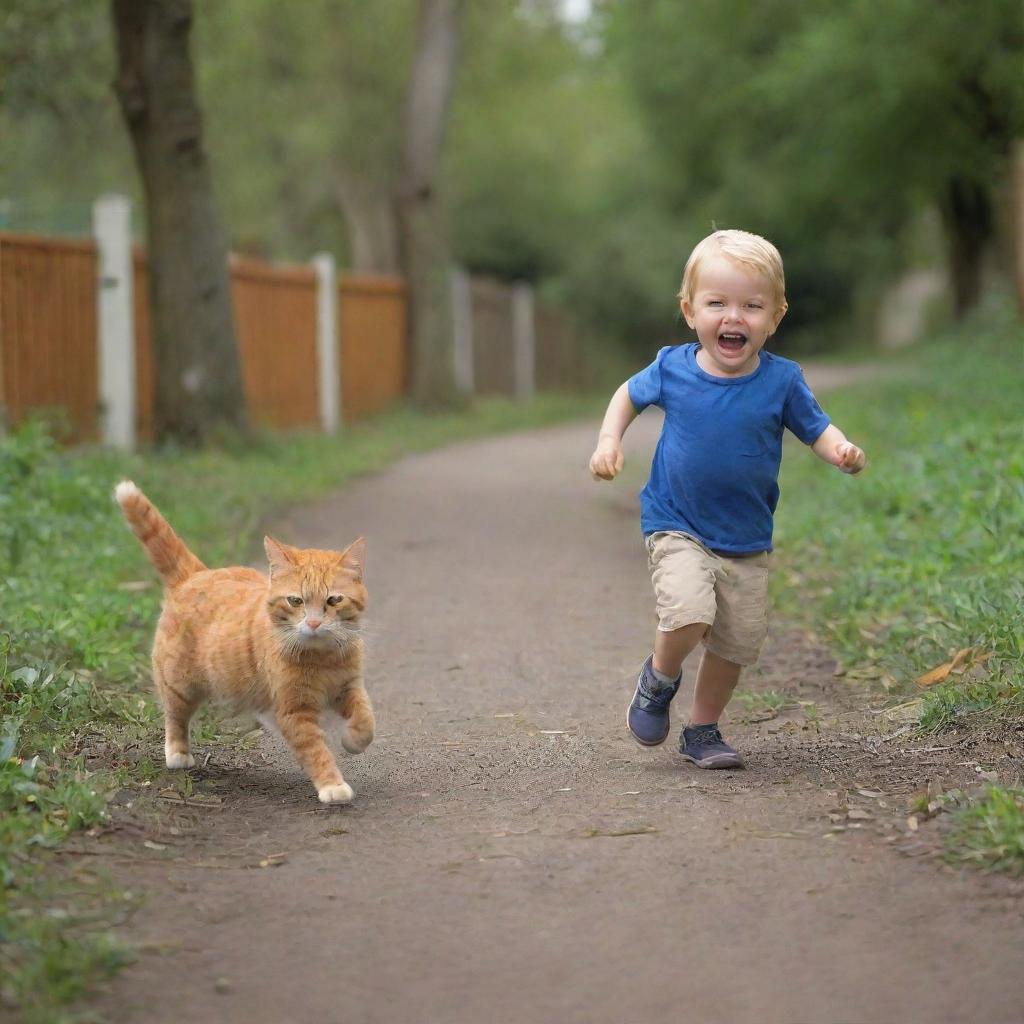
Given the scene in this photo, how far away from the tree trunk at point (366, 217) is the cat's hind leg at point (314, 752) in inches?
961

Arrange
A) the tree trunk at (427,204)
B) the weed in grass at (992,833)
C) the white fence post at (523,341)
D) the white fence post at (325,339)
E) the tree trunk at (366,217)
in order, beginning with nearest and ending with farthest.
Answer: the weed in grass at (992,833), the white fence post at (325,339), the tree trunk at (427,204), the white fence post at (523,341), the tree trunk at (366,217)

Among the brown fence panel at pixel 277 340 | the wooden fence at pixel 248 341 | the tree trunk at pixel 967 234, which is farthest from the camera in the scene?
the tree trunk at pixel 967 234

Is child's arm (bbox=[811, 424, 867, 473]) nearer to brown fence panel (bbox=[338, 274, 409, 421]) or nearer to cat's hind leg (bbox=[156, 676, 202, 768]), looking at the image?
cat's hind leg (bbox=[156, 676, 202, 768])

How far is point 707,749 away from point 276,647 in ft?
4.62

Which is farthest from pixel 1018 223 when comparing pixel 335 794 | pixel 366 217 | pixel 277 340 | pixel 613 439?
pixel 366 217

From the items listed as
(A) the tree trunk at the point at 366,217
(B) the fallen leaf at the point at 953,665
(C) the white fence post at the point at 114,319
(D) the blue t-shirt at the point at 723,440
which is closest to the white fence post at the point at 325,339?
(C) the white fence post at the point at 114,319

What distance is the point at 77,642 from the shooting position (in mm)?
6027

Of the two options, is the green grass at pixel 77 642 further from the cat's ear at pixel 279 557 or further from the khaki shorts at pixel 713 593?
the khaki shorts at pixel 713 593

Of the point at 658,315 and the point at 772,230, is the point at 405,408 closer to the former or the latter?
the point at 658,315

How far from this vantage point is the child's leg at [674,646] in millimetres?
4750

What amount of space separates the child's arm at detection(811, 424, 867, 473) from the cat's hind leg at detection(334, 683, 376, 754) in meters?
1.54

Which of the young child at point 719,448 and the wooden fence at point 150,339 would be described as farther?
the wooden fence at point 150,339

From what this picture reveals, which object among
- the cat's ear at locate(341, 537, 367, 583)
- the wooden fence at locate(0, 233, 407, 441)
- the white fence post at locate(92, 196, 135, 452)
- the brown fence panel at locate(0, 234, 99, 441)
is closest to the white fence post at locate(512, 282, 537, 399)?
the wooden fence at locate(0, 233, 407, 441)

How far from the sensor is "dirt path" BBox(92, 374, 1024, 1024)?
3238 mm
